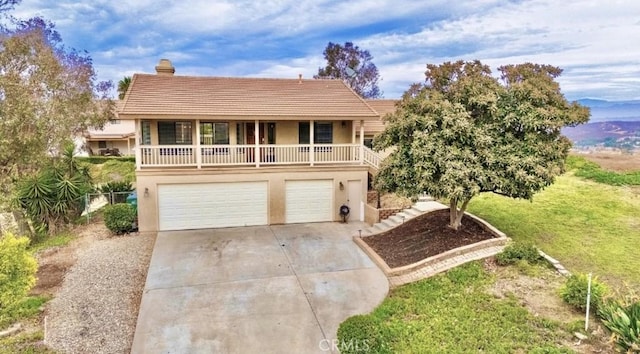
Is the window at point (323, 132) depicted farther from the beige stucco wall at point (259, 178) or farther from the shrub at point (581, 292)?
the shrub at point (581, 292)

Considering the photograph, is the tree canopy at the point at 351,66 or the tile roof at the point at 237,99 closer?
the tile roof at the point at 237,99

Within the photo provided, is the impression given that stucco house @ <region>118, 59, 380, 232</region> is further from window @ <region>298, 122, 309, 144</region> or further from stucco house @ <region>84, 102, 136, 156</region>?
stucco house @ <region>84, 102, 136, 156</region>

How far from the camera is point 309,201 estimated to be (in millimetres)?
17609

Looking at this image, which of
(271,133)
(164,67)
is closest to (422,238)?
(271,133)

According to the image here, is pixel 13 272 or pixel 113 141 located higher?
pixel 113 141

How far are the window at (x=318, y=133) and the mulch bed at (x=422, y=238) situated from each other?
616cm

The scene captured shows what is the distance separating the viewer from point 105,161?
32156 mm

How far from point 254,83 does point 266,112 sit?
12.0 ft

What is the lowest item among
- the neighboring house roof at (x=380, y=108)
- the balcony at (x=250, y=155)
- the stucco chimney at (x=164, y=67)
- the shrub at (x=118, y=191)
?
the shrub at (x=118, y=191)

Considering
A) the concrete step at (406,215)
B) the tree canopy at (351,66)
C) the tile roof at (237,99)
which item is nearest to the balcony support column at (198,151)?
the tile roof at (237,99)

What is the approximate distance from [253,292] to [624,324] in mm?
7875

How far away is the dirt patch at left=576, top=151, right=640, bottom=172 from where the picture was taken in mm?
20891

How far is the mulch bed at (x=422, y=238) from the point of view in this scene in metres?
12.1

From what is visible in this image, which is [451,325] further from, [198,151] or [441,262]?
[198,151]
